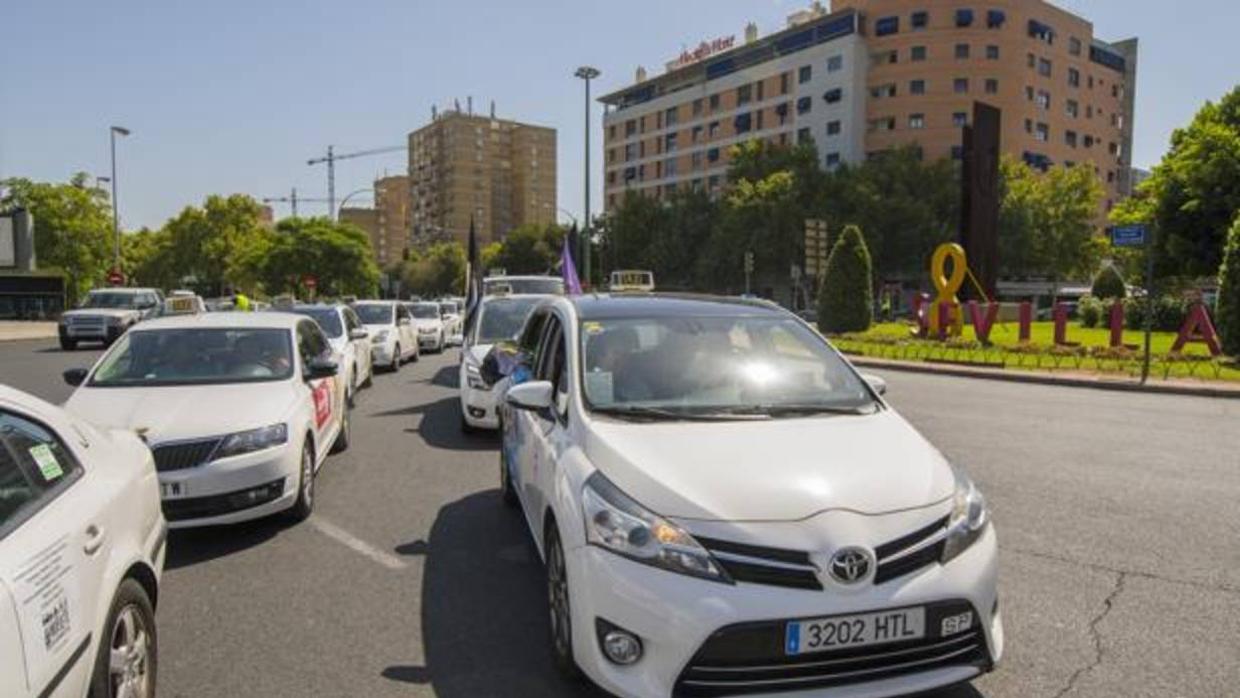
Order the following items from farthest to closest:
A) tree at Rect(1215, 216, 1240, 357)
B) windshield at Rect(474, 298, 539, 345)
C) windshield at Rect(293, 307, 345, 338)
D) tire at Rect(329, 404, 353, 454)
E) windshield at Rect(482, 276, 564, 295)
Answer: tree at Rect(1215, 216, 1240, 357), windshield at Rect(482, 276, 564, 295), windshield at Rect(293, 307, 345, 338), windshield at Rect(474, 298, 539, 345), tire at Rect(329, 404, 353, 454)

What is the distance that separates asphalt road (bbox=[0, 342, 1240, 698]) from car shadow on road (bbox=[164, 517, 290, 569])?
25 mm

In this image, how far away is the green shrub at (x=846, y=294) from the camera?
28406 mm

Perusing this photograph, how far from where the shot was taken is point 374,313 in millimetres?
20141

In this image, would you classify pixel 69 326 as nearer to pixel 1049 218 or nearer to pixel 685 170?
pixel 1049 218

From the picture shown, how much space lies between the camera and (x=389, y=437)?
33.2 ft

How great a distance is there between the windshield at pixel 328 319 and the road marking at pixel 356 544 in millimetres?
7625

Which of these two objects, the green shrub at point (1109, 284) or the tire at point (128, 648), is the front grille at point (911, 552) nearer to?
the tire at point (128, 648)

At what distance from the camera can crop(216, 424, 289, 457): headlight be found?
5.63 meters

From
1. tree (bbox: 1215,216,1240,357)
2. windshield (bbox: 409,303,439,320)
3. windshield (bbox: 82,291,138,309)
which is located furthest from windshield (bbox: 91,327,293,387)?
windshield (bbox: 82,291,138,309)

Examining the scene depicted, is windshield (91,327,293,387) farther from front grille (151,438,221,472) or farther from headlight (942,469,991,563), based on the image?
headlight (942,469,991,563)

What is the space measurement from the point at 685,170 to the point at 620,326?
86.1 meters

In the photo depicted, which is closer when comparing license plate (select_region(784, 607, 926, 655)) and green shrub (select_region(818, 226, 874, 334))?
license plate (select_region(784, 607, 926, 655))

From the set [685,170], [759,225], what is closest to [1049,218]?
[759,225]

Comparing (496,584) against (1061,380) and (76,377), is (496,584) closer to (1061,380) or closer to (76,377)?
(76,377)
